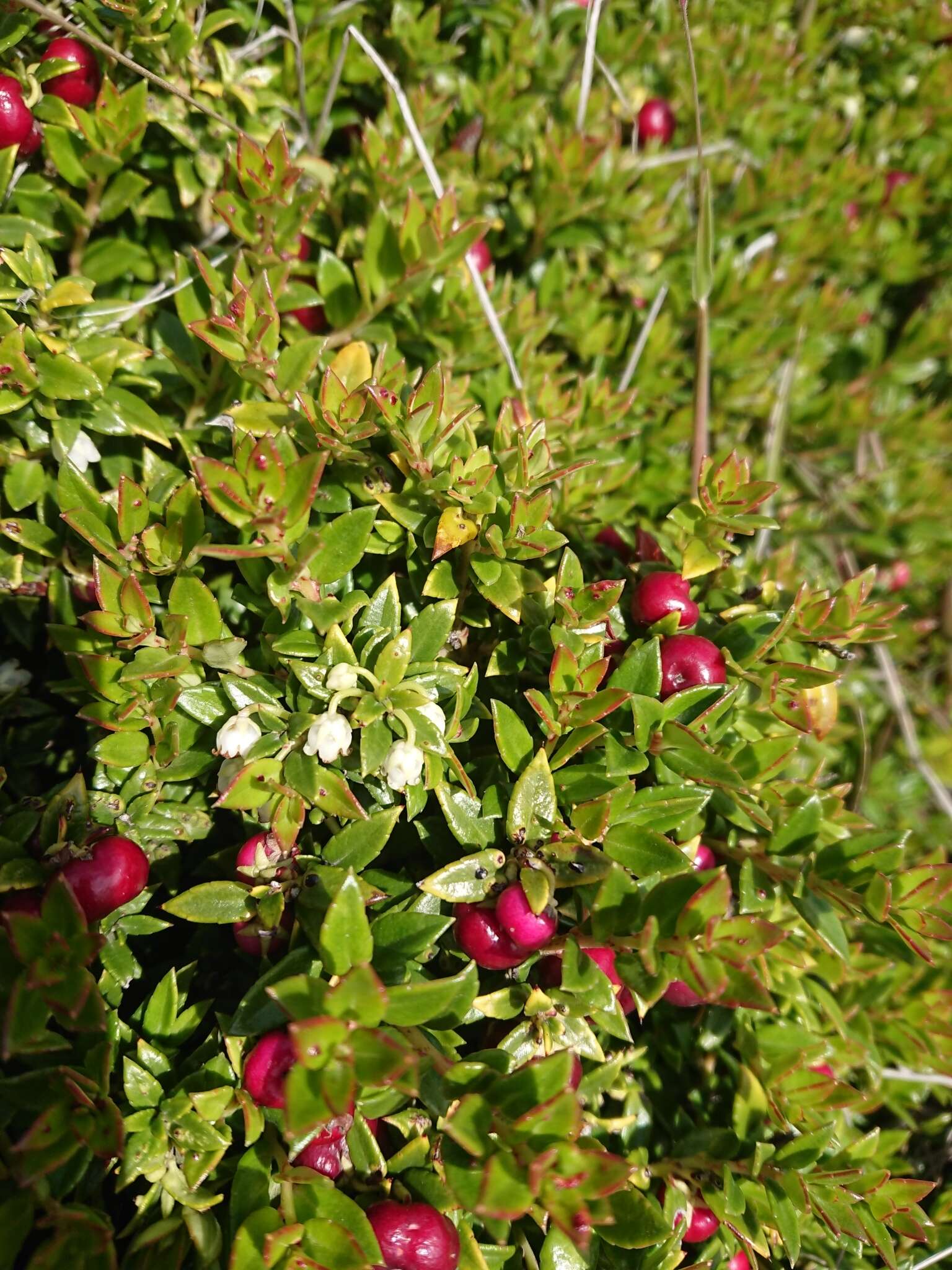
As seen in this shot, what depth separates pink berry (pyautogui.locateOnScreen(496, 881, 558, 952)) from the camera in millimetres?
1465

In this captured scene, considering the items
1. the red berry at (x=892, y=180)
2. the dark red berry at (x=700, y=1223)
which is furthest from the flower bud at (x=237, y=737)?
the red berry at (x=892, y=180)

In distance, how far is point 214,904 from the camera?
1492 mm

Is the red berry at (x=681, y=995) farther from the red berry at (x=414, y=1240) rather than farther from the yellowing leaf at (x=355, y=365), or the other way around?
the yellowing leaf at (x=355, y=365)

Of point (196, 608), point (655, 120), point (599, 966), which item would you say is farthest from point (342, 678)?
point (655, 120)

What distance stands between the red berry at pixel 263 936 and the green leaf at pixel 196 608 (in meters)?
0.53

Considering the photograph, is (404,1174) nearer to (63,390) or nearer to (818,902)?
(818,902)

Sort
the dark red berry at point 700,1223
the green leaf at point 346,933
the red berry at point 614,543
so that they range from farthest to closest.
A: 1. the red berry at point 614,543
2. the dark red berry at point 700,1223
3. the green leaf at point 346,933

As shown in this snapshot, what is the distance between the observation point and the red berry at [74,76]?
6.34 feet

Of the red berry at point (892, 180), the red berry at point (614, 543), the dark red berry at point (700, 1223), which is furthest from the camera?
the red berry at point (892, 180)

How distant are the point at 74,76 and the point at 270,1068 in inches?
84.2

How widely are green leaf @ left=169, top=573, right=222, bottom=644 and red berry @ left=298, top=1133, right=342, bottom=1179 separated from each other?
916mm

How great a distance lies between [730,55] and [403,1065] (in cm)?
352

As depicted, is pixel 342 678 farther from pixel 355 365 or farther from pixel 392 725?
pixel 355 365

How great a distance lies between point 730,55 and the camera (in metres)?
3.15
